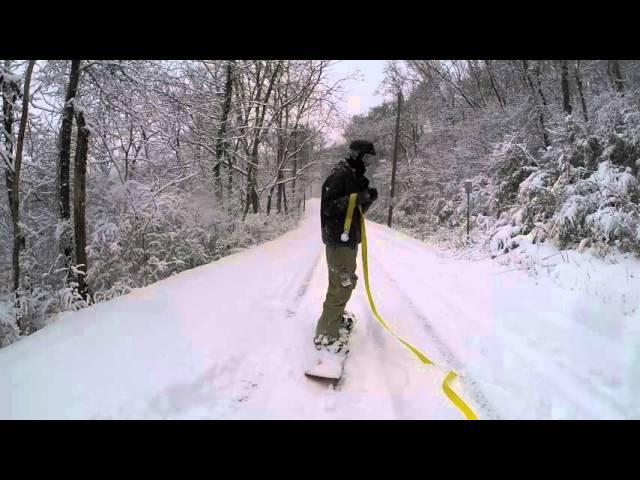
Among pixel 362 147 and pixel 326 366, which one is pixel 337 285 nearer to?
pixel 326 366

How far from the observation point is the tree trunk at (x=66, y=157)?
6.54 metres

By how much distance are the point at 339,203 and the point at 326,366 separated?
146 centimetres

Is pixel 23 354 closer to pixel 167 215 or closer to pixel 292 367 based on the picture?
pixel 292 367

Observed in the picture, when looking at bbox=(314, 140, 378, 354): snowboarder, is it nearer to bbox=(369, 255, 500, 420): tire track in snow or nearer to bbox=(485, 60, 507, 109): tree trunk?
bbox=(369, 255, 500, 420): tire track in snow

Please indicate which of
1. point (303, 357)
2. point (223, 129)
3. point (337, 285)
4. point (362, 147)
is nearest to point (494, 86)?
point (223, 129)

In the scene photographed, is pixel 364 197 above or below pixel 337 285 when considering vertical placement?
above

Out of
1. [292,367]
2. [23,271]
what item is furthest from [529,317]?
[23,271]

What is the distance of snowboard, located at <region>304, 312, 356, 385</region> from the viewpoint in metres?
2.92

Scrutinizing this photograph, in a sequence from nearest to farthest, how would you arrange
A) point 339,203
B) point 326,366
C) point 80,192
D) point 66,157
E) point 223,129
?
1. point 326,366
2. point 339,203
3. point 80,192
4. point 66,157
5. point 223,129

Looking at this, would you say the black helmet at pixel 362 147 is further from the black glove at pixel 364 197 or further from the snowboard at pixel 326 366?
the snowboard at pixel 326 366

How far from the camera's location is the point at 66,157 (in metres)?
7.56

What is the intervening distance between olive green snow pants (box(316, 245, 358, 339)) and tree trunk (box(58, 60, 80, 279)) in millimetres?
6024

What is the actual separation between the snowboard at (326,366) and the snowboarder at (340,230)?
0.08 meters
